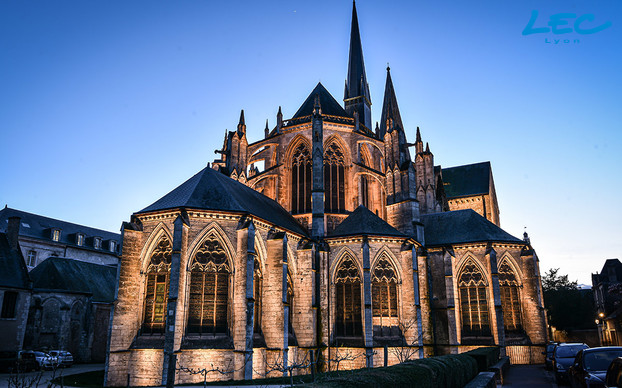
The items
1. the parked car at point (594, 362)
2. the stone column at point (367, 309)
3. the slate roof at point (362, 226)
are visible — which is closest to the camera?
the parked car at point (594, 362)

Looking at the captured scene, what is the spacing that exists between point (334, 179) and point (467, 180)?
836 inches

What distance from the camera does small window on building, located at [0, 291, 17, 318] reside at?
26869mm

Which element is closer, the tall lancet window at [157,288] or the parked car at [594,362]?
the parked car at [594,362]

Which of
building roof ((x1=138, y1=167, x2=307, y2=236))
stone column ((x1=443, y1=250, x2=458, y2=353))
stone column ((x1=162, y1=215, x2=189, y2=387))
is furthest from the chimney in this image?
stone column ((x1=443, y1=250, x2=458, y2=353))

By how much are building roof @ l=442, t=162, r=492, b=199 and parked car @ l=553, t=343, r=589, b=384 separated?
92.4 feet

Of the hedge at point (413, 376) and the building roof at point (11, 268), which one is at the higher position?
the building roof at point (11, 268)

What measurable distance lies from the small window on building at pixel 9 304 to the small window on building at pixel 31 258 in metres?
12.1

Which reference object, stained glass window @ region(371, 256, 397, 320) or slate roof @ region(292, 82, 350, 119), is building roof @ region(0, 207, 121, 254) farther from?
stained glass window @ region(371, 256, 397, 320)

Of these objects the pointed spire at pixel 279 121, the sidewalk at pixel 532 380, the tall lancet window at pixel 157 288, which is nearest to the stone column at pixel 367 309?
the sidewalk at pixel 532 380

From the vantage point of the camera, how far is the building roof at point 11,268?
27203 mm

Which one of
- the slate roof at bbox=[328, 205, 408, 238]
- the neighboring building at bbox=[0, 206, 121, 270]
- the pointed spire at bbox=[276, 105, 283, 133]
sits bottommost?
the slate roof at bbox=[328, 205, 408, 238]

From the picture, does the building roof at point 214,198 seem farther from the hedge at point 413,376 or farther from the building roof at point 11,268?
the building roof at point 11,268

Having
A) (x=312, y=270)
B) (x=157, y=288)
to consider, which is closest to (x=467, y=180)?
(x=312, y=270)

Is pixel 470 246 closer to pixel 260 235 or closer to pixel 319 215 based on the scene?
pixel 319 215
